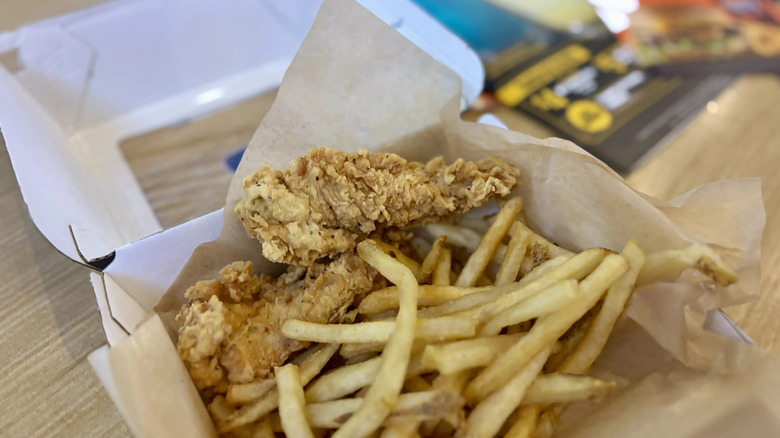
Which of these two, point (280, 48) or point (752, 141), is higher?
point (280, 48)

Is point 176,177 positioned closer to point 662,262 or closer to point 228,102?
point 228,102

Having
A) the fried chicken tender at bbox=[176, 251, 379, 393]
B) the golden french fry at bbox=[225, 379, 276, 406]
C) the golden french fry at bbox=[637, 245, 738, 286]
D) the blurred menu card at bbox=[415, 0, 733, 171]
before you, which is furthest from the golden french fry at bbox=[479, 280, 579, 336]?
the blurred menu card at bbox=[415, 0, 733, 171]

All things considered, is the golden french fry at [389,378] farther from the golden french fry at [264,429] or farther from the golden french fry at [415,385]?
the golden french fry at [264,429]

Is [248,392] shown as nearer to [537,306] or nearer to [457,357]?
[457,357]

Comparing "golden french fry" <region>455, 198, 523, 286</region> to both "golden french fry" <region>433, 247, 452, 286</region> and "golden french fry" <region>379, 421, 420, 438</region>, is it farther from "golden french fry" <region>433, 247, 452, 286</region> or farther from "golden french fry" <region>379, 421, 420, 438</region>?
"golden french fry" <region>379, 421, 420, 438</region>

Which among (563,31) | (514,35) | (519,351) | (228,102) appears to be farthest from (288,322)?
(563,31)

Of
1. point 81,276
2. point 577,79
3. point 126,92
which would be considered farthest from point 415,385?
point 126,92
